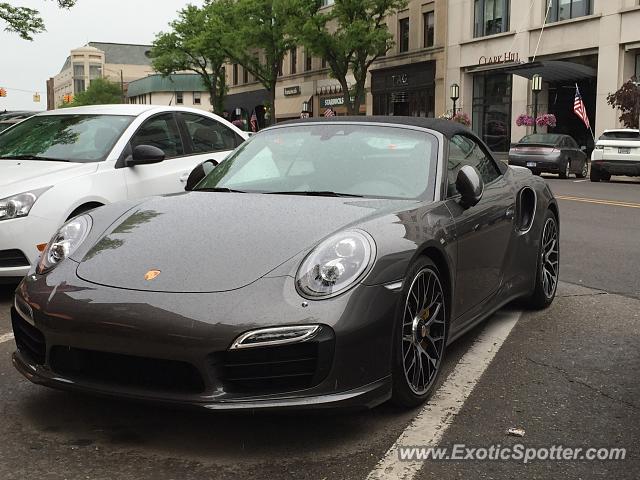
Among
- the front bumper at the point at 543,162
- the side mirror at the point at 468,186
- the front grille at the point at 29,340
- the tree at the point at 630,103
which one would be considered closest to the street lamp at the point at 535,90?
the tree at the point at 630,103

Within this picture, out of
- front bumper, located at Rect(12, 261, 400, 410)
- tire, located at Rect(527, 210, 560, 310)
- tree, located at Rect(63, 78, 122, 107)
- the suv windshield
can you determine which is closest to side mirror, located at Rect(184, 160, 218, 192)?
front bumper, located at Rect(12, 261, 400, 410)

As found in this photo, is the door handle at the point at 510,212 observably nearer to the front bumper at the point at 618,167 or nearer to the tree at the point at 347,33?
the front bumper at the point at 618,167

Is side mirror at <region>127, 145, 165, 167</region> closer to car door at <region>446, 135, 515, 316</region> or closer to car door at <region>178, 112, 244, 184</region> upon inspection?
car door at <region>178, 112, 244, 184</region>

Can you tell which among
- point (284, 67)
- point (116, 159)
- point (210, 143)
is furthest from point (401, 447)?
point (284, 67)

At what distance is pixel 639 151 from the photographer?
70.5 ft

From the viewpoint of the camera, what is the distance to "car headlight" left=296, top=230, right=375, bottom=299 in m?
3.08

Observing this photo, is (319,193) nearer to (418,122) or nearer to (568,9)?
(418,122)

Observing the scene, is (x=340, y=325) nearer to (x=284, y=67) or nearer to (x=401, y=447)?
(x=401, y=447)

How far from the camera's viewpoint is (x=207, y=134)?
25.8 feet

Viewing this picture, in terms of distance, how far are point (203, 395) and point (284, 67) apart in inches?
2273

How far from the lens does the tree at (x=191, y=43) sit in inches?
2003

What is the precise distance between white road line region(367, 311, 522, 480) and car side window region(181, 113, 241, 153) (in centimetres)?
374

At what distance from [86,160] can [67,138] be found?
19.4 inches

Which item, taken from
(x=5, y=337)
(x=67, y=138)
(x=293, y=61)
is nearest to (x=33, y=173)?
(x=67, y=138)
